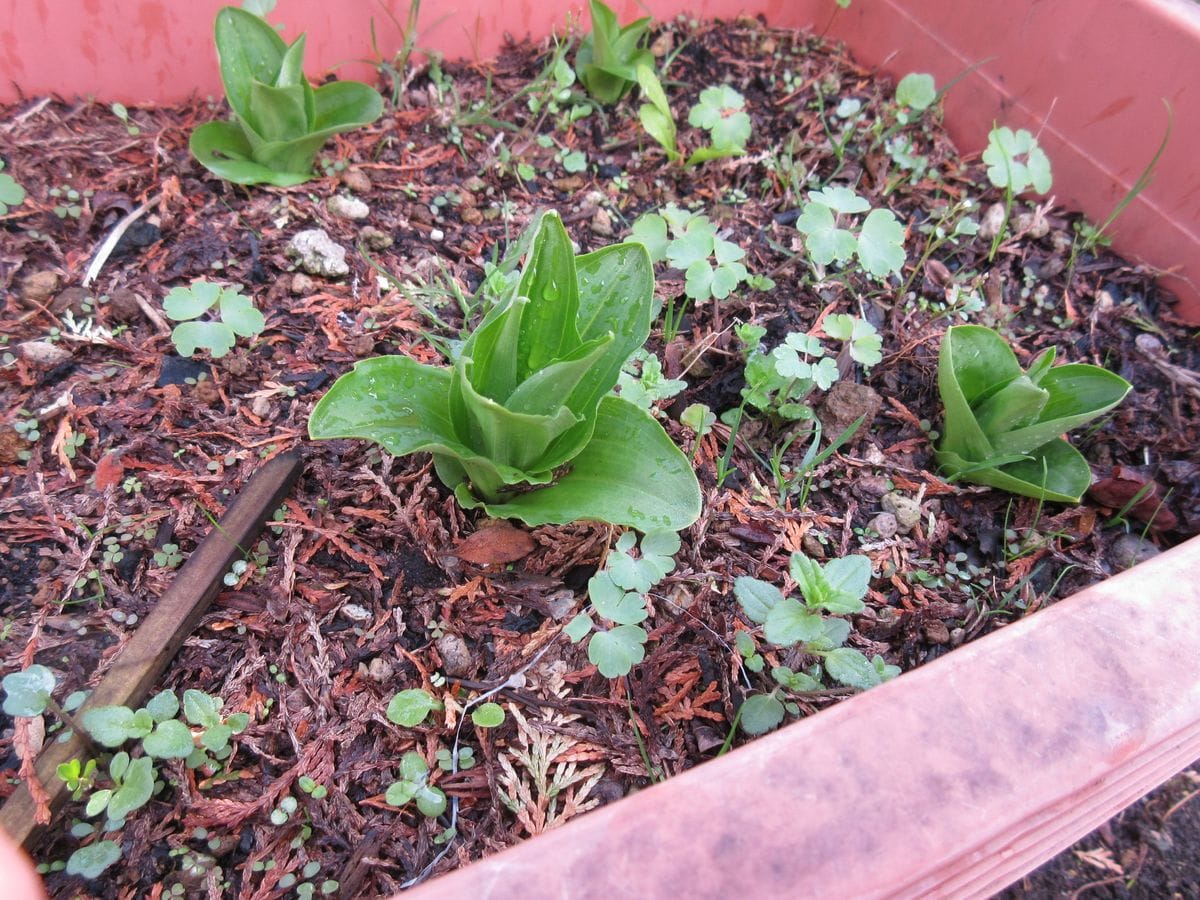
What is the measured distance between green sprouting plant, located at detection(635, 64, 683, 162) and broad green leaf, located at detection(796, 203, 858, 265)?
47 cm

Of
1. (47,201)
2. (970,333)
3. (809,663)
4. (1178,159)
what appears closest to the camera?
(809,663)

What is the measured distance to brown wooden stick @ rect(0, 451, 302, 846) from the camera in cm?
93

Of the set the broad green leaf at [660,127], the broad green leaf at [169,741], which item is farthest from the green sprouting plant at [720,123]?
the broad green leaf at [169,741]

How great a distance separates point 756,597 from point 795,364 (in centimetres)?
44

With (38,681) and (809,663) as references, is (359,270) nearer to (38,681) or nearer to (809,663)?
(38,681)

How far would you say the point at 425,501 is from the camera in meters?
1.23

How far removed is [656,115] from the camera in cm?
178

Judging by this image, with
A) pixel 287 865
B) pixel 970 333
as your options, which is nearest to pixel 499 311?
pixel 287 865

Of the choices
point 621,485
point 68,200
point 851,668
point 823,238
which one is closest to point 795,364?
point 823,238

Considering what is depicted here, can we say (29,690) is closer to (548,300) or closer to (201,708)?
→ (201,708)

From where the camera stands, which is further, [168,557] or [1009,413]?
[1009,413]

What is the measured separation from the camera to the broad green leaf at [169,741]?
3.07ft

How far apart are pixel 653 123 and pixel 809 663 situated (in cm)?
126

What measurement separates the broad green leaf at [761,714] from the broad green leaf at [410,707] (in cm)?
43
